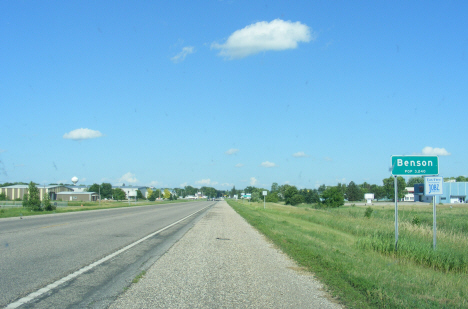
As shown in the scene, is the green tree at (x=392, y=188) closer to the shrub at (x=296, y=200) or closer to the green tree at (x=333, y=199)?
the shrub at (x=296, y=200)

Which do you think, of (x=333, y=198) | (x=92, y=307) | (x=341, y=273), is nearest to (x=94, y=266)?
(x=92, y=307)

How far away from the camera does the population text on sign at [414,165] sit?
1286 cm

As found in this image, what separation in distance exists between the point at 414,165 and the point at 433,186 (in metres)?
0.92

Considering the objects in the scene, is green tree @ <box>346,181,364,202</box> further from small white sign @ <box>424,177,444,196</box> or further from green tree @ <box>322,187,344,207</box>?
small white sign @ <box>424,177,444,196</box>

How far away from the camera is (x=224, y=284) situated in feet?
24.0

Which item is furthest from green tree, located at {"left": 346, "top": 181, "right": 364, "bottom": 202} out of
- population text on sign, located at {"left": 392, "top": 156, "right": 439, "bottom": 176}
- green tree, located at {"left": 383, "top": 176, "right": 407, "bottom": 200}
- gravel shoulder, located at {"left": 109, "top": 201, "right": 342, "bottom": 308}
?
gravel shoulder, located at {"left": 109, "top": 201, "right": 342, "bottom": 308}

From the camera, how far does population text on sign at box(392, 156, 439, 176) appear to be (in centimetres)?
1286

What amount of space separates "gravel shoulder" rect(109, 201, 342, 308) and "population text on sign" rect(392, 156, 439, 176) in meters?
5.24

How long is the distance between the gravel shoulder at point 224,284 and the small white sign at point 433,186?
567cm

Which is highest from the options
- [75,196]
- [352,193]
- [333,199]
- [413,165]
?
Result: [413,165]

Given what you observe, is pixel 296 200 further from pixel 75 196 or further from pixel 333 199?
pixel 75 196

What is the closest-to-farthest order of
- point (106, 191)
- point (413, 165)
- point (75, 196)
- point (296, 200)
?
1. point (413, 165)
2. point (75, 196)
3. point (296, 200)
4. point (106, 191)

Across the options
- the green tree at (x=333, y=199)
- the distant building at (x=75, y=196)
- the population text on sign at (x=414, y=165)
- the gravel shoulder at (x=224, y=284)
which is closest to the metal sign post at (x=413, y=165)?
the population text on sign at (x=414, y=165)

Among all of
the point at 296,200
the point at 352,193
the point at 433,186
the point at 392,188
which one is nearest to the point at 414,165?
the point at 433,186
